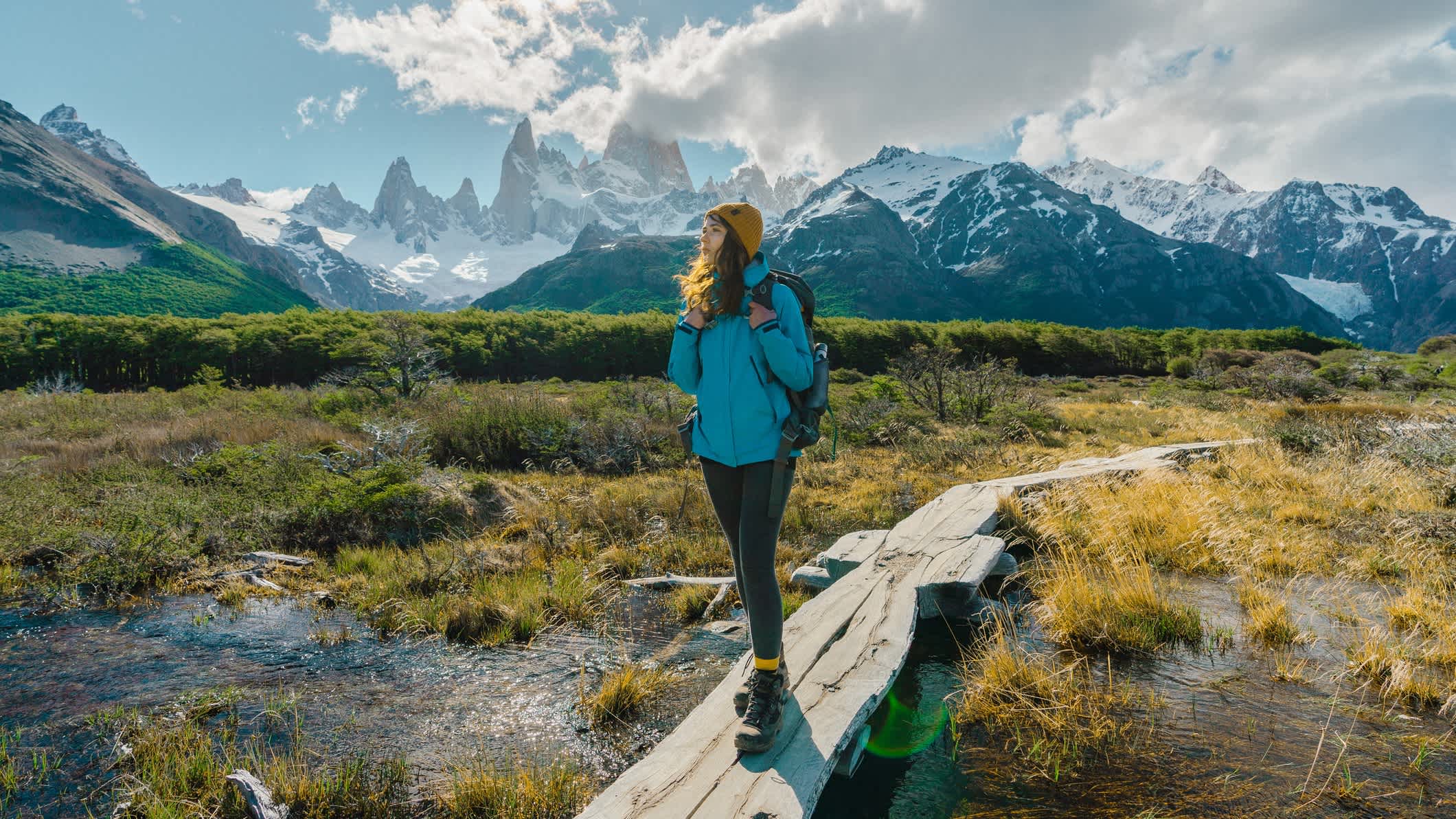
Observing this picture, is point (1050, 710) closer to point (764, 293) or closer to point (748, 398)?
point (748, 398)

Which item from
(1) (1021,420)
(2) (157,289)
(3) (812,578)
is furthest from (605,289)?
(3) (812,578)

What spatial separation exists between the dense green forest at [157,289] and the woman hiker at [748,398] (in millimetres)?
135278

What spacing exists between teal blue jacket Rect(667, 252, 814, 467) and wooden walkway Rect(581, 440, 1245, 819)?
1300 millimetres

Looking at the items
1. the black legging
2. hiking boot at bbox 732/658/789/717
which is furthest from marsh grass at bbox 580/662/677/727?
the black legging

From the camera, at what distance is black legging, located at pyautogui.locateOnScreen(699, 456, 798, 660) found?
3020mm

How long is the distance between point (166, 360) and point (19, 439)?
37910 millimetres

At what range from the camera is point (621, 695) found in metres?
3.79

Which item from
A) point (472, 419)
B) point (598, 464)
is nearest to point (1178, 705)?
point (598, 464)

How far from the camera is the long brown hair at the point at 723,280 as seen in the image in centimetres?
306

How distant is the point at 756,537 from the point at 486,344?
5189 centimetres

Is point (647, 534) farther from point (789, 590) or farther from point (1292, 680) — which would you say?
point (1292, 680)

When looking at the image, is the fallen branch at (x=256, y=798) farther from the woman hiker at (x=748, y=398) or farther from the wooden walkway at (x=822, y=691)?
the woman hiker at (x=748, y=398)

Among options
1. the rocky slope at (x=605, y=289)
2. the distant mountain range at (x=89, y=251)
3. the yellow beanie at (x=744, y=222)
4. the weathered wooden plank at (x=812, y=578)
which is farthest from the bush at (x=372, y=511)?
the rocky slope at (x=605, y=289)

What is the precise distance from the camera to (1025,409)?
52.9ft
